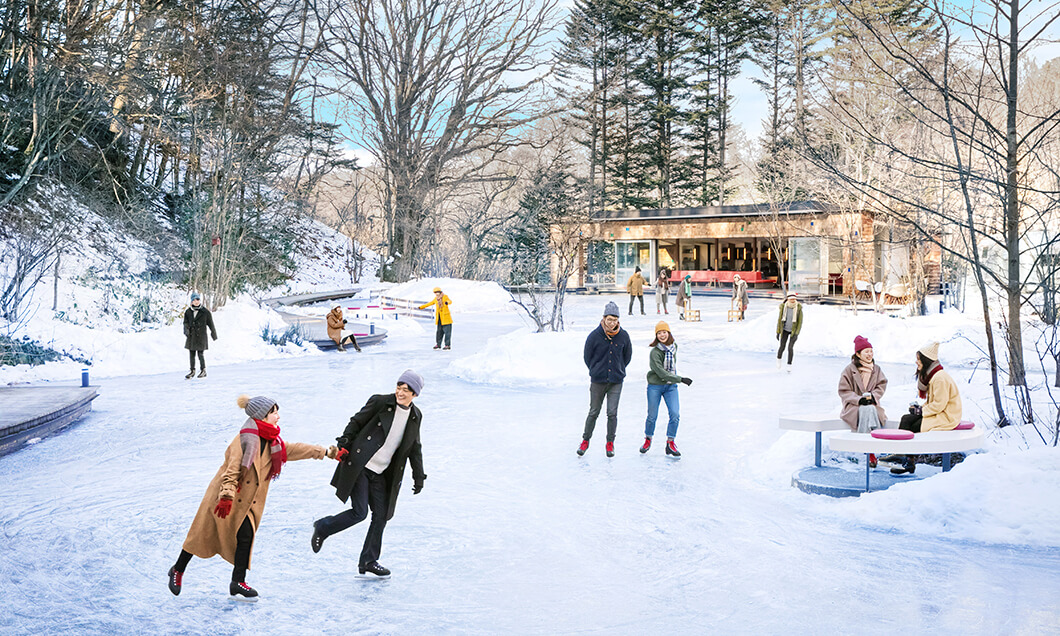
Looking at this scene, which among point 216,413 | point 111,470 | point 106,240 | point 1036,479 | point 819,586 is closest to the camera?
point 819,586

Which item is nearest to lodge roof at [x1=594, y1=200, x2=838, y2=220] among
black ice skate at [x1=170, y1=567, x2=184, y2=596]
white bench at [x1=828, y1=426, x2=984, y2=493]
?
white bench at [x1=828, y1=426, x2=984, y2=493]

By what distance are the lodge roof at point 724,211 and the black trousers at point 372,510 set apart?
27066 millimetres

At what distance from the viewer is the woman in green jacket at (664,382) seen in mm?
8727

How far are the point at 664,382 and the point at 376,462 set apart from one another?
4.11 meters

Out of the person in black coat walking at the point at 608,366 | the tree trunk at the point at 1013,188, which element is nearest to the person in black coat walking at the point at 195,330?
the person in black coat walking at the point at 608,366

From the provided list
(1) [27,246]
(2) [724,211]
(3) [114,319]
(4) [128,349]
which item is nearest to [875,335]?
(4) [128,349]

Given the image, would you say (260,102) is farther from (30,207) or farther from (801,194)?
(801,194)

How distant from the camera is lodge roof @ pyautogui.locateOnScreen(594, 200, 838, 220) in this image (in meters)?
35.4

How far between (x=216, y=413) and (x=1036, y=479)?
29.8ft

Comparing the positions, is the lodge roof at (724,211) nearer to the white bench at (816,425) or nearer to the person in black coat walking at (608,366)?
the person in black coat walking at (608,366)

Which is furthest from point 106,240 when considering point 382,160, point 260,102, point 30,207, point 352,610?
point 352,610

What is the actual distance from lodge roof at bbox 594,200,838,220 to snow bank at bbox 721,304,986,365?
12084mm

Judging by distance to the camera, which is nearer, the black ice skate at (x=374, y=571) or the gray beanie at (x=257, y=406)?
the gray beanie at (x=257, y=406)

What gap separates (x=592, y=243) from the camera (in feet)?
149
